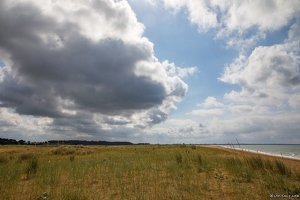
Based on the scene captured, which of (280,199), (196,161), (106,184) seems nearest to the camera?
(280,199)

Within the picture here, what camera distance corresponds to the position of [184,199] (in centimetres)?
616

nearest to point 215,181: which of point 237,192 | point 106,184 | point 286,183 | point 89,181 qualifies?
point 237,192

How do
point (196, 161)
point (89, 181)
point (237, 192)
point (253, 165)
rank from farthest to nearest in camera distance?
1. point (196, 161)
2. point (253, 165)
3. point (89, 181)
4. point (237, 192)

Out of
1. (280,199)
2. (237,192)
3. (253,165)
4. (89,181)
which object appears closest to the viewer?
(280,199)

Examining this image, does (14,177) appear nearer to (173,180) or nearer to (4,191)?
(4,191)

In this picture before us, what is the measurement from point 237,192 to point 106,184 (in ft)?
16.5

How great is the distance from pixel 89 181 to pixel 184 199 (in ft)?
14.8

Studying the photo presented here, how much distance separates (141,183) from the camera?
8102 millimetres

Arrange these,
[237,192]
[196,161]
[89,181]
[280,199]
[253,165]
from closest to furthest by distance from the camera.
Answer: [280,199] < [237,192] < [89,181] < [253,165] < [196,161]

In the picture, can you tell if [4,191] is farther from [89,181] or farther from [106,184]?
[106,184]

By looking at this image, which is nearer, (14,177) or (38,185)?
(38,185)

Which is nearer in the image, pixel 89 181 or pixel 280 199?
pixel 280 199

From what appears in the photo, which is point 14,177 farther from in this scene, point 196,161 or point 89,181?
point 196,161

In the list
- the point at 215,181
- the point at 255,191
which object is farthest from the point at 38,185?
the point at 255,191
